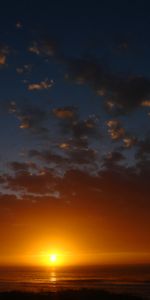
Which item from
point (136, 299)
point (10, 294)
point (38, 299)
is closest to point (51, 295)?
point (38, 299)

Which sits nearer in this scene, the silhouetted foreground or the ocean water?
the silhouetted foreground

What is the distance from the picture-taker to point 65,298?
4534 centimetres

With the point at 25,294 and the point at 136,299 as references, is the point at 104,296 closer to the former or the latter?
the point at 136,299

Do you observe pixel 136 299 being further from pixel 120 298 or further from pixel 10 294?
pixel 10 294

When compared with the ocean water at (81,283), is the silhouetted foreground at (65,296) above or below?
below

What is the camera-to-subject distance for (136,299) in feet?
154

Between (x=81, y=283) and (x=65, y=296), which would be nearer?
(x=65, y=296)

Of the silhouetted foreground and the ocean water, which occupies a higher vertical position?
the ocean water

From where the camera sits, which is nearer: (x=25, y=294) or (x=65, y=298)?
(x=65, y=298)

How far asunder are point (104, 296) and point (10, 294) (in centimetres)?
1166

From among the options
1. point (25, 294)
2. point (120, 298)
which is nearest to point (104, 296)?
point (120, 298)

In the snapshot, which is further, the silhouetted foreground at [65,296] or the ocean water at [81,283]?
the ocean water at [81,283]

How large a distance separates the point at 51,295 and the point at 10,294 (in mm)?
5666

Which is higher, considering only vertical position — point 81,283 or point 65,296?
point 81,283
